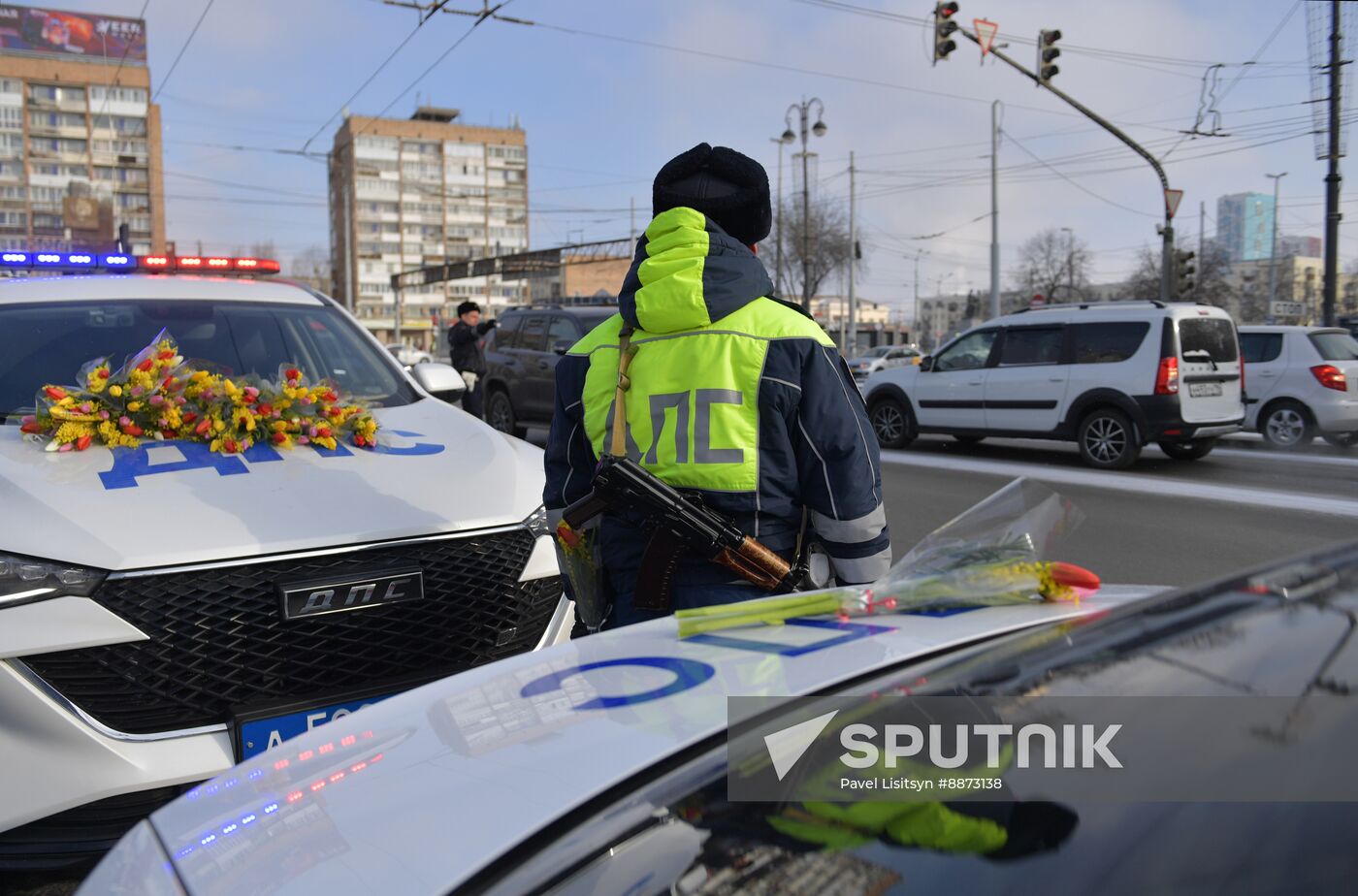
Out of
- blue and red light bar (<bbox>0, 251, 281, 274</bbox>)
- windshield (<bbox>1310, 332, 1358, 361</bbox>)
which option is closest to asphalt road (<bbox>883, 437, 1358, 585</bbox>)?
windshield (<bbox>1310, 332, 1358, 361</bbox>)

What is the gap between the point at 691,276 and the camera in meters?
2.23

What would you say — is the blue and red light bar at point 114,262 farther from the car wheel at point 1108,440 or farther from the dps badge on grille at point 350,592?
the car wheel at point 1108,440

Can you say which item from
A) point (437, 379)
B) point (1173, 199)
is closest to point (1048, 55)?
point (1173, 199)

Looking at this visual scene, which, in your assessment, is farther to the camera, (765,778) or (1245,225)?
(1245,225)

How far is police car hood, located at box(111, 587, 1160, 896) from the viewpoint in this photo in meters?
1.19

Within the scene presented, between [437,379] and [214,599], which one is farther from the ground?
[437,379]

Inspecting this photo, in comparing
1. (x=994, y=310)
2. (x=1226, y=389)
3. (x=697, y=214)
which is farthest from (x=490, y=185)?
(x=697, y=214)

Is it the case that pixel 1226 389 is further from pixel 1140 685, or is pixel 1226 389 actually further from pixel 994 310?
pixel 994 310

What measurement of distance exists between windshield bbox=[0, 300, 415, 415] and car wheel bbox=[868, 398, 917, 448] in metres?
10.2

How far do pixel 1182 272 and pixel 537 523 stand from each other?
857 inches

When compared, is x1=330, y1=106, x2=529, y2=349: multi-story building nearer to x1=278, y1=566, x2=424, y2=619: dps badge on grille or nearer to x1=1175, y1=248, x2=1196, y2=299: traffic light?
x1=1175, y1=248, x2=1196, y2=299: traffic light

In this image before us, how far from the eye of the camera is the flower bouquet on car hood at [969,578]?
187cm

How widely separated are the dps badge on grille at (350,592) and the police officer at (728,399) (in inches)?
26.1

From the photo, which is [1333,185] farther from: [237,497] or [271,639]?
[271,639]
